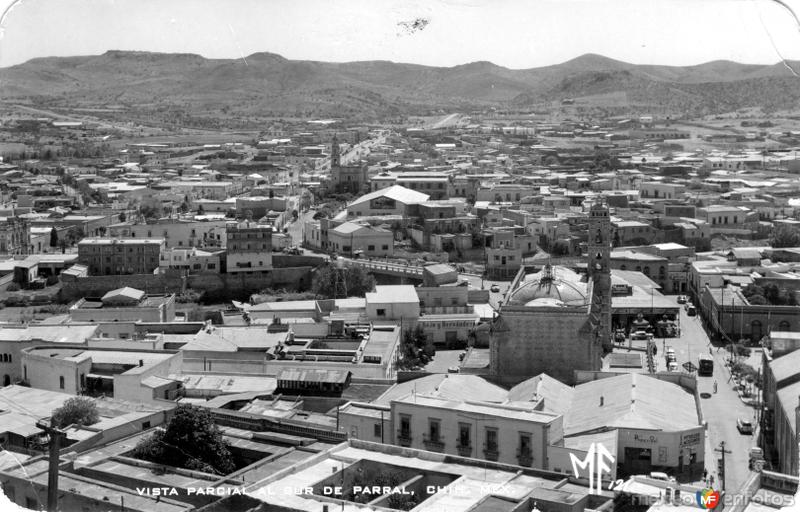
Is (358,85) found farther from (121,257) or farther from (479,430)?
(479,430)

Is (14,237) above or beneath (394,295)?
above

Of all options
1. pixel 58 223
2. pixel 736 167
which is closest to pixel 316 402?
pixel 58 223

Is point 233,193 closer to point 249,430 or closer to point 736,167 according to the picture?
point 736,167

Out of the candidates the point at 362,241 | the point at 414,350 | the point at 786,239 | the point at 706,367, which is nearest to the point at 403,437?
the point at 414,350

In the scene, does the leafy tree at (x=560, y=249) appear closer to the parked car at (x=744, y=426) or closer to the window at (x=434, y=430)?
the parked car at (x=744, y=426)

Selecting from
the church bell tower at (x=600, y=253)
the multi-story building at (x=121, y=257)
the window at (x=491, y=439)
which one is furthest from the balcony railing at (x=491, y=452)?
the multi-story building at (x=121, y=257)
